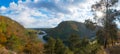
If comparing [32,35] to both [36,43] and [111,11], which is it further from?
[111,11]

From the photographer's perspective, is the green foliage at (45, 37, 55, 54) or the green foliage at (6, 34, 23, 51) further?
the green foliage at (45, 37, 55, 54)

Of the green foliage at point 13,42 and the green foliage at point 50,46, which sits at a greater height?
the green foliage at point 13,42

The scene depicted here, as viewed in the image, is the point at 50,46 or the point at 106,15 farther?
the point at 50,46

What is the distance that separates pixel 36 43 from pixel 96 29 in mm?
29741

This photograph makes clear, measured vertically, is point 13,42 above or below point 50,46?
above

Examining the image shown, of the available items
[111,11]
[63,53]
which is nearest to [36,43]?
[63,53]

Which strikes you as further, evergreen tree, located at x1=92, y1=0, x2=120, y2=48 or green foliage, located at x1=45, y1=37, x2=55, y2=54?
green foliage, located at x1=45, y1=37, x2=55, y2=54

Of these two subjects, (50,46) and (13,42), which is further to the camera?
(50,46)

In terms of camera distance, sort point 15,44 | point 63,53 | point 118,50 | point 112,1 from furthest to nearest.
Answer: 1. point 63,53
2. point 15,44
3. point 112,1
4. point 118,50

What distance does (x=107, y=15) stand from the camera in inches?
1954

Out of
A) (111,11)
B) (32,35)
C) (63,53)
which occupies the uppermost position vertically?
(111,11)

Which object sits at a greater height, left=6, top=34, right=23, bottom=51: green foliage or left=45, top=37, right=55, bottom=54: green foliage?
left=6, top=34, right=23, bottom=51: green foliage

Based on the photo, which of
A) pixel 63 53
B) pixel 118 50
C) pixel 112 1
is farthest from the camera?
pixel 63 53

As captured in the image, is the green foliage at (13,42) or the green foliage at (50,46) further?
the green foliage at (50,46)
